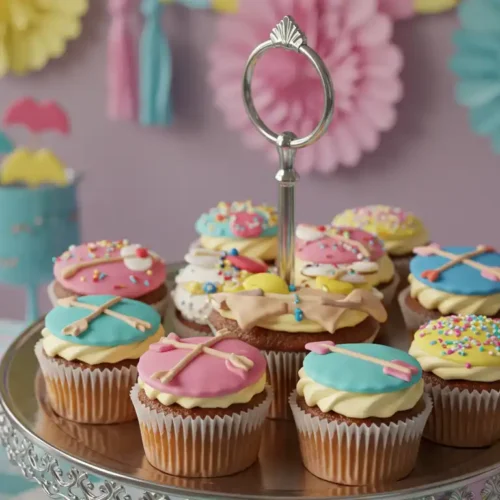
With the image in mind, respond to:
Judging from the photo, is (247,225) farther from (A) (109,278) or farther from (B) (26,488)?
(B) (26,488)

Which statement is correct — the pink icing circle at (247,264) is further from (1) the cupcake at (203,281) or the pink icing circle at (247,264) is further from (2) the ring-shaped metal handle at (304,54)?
(2) the ring-shaped metal handle at (304,54)

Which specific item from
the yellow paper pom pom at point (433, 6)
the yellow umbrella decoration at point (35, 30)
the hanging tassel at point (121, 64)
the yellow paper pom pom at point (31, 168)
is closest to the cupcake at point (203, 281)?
the yellow paper pom pom at point (31, 168)

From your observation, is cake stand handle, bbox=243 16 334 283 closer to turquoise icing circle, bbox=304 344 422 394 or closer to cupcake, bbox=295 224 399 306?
cupcake, bbox=295 224 399 306

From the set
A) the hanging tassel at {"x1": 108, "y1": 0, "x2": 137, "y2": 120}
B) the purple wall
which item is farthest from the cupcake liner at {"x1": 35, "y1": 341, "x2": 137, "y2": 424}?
the hanging tassel at {"x1": 108, "y1": 0, "x2": 137, "y2": 120}

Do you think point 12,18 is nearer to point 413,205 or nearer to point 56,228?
point 56,228

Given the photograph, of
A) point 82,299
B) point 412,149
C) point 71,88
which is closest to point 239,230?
point 82,299

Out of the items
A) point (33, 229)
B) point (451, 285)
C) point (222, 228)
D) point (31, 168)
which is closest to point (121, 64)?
point (31, 168)
